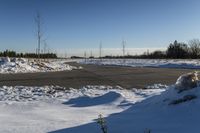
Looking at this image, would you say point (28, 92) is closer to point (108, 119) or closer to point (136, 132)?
point (108, 119)

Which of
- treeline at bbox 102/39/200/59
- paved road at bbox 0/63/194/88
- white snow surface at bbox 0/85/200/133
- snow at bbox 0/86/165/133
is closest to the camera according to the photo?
white snow surface at bbox 0/85/200/133

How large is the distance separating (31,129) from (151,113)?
2616 millimetres

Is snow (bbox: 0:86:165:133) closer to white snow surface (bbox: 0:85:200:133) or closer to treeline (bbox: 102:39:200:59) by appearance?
white snow surface (bbox: 0:85:200:133)

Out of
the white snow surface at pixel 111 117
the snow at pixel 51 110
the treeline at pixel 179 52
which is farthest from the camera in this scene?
the treeline at pixel 179 52

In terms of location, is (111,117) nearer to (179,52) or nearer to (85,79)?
(85,79)

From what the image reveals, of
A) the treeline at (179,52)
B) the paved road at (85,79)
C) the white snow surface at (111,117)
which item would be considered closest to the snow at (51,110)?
the white snow surface at (111,117)

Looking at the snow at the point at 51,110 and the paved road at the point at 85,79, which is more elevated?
the snow at the point at 51,110

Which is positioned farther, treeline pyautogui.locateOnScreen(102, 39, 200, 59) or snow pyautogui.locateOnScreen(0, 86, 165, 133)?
treeline pyautogui.locateOnScreen(102, 39, 200, 59)

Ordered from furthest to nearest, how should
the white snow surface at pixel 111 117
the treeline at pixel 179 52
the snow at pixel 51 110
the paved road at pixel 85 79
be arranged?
the treeline at pixel 179 52
the paved road at pixel 85 79
the snow at pixel 51 110
the white snow surface at pixel 111 117

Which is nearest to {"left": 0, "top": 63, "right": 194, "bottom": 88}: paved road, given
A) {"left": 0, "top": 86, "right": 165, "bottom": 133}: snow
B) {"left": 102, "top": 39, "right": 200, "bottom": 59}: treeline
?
{"left": 0, "top": 86, "right": 165, "bottom": 133}: snow

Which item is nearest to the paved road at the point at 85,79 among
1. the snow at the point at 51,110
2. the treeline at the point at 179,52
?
the snow at the point at 51,110

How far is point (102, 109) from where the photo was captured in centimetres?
912

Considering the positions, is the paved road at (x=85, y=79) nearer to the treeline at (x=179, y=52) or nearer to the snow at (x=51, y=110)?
the snow at (x=51, y=110)

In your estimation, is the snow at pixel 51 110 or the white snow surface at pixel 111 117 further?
the snow at pixel 51 110
